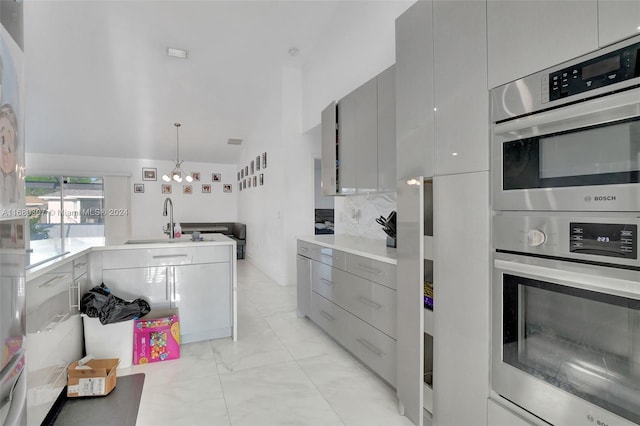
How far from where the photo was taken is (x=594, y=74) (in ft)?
2.92

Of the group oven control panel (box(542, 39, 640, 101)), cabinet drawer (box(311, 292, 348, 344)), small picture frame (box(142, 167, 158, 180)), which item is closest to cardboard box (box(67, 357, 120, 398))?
cabinet drawer (box(311, 292, 348, 344))

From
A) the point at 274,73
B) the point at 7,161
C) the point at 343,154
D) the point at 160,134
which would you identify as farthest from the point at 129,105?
the point at 7,161

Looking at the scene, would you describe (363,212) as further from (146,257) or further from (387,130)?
(146,257)

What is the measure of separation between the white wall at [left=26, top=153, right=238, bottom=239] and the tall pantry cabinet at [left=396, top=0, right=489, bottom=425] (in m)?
7.16

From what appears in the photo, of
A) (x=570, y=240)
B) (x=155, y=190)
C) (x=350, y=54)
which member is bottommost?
(x=570, y=240)

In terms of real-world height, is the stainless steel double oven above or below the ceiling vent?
below

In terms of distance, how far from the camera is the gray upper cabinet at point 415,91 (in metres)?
1.49

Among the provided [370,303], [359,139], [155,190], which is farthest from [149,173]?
[370,303]

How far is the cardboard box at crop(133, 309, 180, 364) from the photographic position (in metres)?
2.26

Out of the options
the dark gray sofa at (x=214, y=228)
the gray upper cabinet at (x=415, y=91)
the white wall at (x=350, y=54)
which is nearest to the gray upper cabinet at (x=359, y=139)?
the white wall at (x=350, y=54)

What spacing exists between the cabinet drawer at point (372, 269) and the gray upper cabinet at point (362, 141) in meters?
0.56

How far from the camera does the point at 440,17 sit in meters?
1.41

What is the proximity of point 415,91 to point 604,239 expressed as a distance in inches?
40.4

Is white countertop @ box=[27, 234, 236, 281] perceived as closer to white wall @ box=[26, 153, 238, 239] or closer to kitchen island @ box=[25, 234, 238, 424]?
kitchen island @ box=[25, 234, 238, 424]
